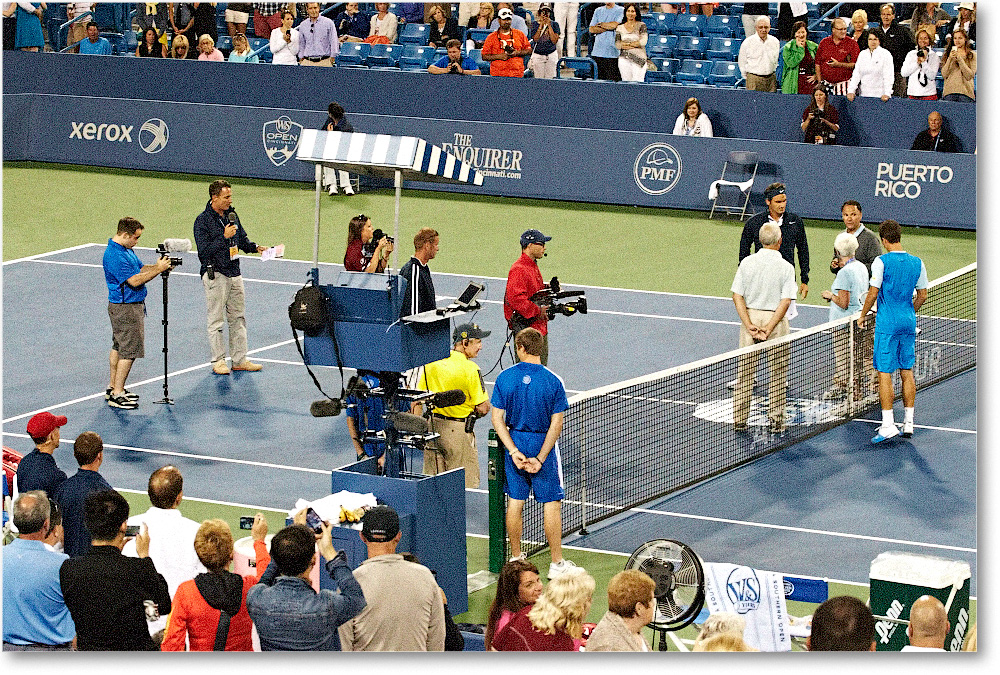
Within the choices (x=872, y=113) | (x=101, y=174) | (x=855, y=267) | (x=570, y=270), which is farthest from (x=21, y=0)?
(x=855, y=267)

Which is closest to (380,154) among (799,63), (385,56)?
(799,63)

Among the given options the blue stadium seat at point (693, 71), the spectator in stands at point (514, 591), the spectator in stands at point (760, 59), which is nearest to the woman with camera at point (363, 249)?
the spectator in stands at point (514, 591)

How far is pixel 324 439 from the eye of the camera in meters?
15.5

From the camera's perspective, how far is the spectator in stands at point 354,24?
32.6 metres

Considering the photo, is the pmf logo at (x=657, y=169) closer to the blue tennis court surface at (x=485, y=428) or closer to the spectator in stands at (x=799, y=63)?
the spectator in stands at (x=799, y=63)

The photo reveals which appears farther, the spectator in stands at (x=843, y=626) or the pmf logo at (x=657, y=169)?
the pmf logo at (x=657, y=169)

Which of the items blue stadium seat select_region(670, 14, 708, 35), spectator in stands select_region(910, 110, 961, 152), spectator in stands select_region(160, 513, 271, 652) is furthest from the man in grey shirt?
blue stadium seat select_region(670, 14, 708, 35)

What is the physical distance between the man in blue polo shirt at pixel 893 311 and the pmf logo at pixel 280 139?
16197 mm

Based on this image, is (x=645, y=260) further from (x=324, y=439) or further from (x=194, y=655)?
(x=194, y=655)

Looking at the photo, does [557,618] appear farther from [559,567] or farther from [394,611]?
[559,567]

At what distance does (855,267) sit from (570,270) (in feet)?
25.3

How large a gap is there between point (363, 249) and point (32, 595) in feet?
22.8

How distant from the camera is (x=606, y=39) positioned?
2944 cm

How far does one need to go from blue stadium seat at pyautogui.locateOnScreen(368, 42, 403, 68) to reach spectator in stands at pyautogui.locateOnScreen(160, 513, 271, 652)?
23.4 metres
